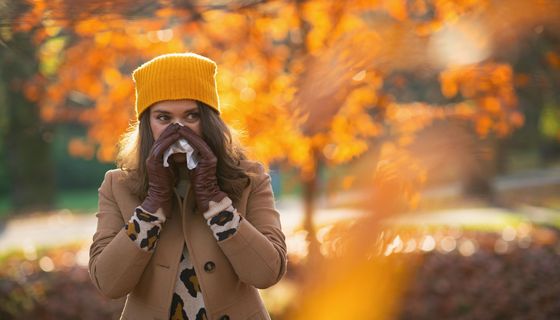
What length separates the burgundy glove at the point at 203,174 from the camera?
196cm

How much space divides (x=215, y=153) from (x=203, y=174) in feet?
0.55

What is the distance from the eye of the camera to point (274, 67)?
5.95 m

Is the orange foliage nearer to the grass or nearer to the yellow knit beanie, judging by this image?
the yellow knit beanie

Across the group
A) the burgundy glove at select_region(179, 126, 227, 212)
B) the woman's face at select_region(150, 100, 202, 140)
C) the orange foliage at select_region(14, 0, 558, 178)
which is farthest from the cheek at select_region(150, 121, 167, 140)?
the orange foliage at select_region(14, 0, 558, 178)

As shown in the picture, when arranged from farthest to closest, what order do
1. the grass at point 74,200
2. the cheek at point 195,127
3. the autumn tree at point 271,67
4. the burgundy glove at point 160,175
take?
the grass at point 74,200
the autumn tree at point 271,67
the cheek at point 195,127
the burgundy glove at point 160,175

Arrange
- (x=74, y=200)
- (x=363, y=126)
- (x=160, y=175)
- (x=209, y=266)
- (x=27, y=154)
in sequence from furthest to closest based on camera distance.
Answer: (x=74, y=200) → (x=27, y=154) → (x=363, y=126) → (x=209, y=266) → (x=160, y=175)

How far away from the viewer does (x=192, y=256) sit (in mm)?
2068

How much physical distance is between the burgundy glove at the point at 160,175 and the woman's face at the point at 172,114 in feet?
0.32

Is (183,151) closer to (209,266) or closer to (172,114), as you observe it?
(172,114)

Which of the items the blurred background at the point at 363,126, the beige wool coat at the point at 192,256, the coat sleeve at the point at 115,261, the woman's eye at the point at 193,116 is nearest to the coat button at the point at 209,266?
the beige wool coat at the point at 192,256

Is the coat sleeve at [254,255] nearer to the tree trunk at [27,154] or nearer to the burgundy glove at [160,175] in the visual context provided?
the burgundy glove at [160,175]

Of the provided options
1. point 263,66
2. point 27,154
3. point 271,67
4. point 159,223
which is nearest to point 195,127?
point 159,223

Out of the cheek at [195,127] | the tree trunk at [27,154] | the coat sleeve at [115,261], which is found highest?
the tree trunk at [27,154]

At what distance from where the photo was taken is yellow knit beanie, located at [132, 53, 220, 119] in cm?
208
